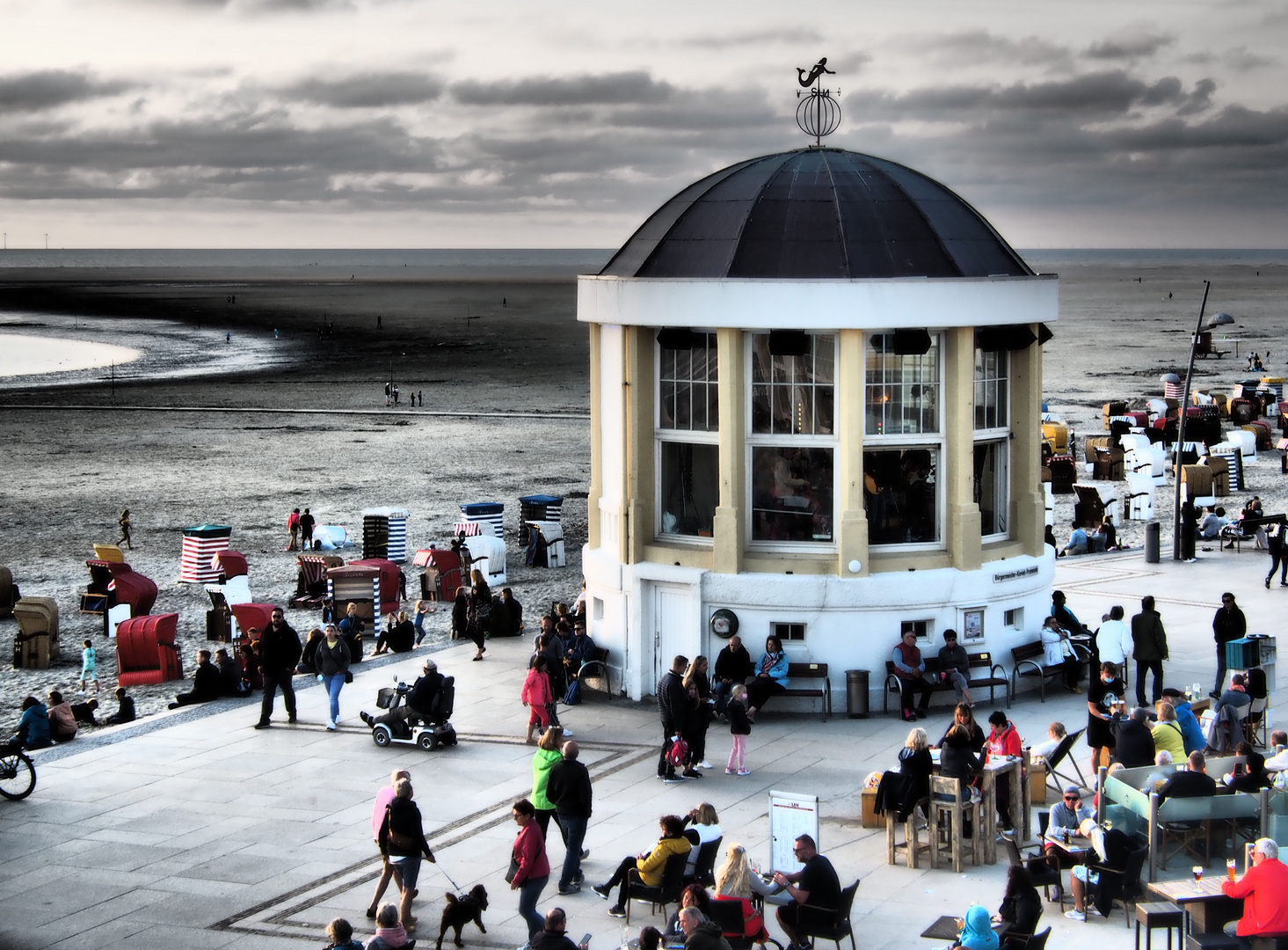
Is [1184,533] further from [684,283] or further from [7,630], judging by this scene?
[7,630]

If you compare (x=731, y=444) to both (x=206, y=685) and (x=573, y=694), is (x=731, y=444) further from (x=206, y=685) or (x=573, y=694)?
(x=206, y=685)

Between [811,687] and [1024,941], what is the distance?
927 centimetres

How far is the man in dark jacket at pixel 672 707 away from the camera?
18969 mm

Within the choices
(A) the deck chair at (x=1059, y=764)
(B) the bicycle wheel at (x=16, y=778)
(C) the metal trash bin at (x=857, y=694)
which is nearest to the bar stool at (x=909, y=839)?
(A) the deck chair at (x=1059, y=764)

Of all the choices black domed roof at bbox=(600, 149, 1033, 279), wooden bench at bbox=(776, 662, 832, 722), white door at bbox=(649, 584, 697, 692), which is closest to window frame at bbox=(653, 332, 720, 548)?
white door at bbox=(649, 584, 697, 692)

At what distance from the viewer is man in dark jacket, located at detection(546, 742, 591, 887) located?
15539 millimetres

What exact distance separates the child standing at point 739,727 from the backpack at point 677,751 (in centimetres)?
60

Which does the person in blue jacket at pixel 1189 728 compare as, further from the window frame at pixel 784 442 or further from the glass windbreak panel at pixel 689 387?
the glass windbreak panel at pixel 689 387

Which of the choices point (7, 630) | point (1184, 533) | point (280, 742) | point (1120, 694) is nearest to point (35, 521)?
point (7, 630)

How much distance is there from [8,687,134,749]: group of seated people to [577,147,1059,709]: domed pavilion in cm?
730

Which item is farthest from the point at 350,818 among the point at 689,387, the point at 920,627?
the point at 920,627

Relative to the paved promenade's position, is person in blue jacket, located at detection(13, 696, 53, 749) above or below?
above

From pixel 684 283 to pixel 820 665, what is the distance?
17.9 feet

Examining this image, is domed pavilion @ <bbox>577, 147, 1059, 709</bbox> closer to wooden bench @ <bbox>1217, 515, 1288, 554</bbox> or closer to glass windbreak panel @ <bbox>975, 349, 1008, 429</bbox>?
glass windbreak panel @ <bbox>975, 349, 1008, 429</bbox>
